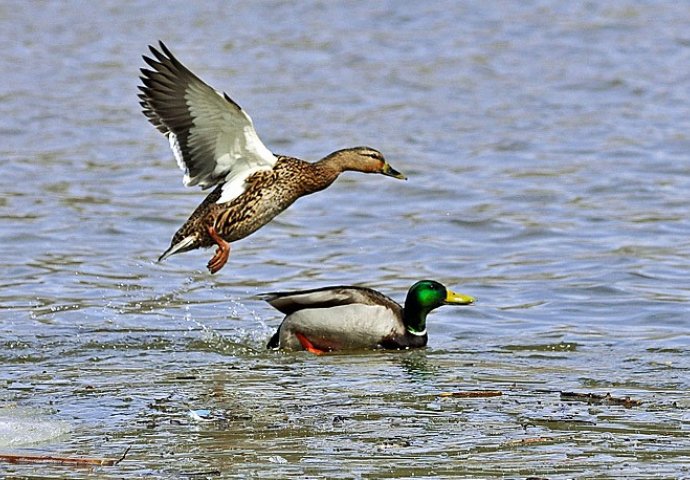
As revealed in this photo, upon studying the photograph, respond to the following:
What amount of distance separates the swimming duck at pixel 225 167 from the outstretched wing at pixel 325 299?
18.9 inches

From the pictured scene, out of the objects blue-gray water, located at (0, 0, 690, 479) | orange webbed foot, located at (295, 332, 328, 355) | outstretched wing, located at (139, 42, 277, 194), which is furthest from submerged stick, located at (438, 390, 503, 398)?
outstretched wing, located at (139, 42, 277, 194)

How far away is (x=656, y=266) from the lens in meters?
11.4

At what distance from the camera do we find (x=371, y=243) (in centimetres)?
1256

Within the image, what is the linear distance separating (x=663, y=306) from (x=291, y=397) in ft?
12.2

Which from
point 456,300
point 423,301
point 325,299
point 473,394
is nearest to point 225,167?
point 325,299

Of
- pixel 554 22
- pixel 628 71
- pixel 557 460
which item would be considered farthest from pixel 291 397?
pixel 554 22

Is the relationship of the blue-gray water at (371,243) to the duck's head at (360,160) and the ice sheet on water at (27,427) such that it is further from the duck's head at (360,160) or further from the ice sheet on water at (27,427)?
the duck's head at (360,160)

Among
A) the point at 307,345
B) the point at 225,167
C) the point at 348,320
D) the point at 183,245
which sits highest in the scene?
the point at 225,167

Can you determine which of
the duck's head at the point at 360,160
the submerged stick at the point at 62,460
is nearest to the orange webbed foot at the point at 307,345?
the duck's head at the point at 360,160

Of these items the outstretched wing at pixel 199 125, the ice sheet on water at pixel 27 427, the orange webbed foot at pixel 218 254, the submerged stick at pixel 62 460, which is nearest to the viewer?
the submerged stick at pixel 62 460

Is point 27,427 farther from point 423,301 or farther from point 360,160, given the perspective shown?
point 360,160

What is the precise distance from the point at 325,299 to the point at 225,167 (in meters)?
1.02

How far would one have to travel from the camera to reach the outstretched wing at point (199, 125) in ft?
28.9

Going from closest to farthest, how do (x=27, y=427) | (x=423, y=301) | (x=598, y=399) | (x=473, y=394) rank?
(x=27, y=427)
(x=598, y=399)
(x=473, y=394)
(x=423, y=301)
